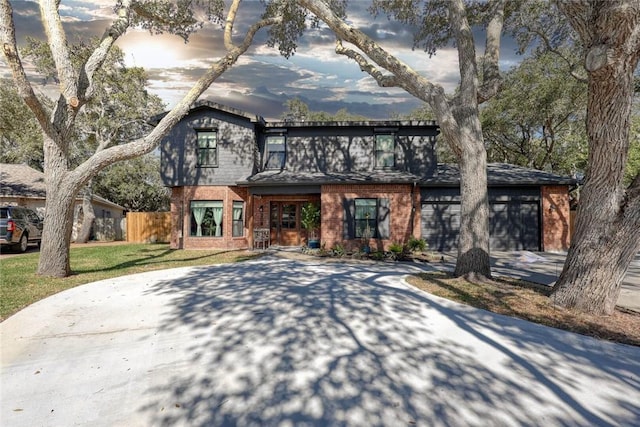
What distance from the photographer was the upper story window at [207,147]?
582 inches

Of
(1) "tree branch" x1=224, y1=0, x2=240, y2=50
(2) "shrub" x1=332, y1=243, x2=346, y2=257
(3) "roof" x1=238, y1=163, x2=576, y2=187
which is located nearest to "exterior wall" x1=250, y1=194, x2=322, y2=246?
(3) "roof" x1=238, y1=163, x2=576, y2=187

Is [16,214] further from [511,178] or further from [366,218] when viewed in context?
[511,178]

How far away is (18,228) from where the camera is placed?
1265 cm

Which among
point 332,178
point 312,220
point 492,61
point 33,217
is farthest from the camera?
point 33,217

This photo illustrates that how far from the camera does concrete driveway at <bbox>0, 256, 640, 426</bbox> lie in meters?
2.60

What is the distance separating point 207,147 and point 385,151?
8.45 metres

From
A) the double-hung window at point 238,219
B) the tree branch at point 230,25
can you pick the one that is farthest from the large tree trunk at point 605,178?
the double-hung window at point 238,219

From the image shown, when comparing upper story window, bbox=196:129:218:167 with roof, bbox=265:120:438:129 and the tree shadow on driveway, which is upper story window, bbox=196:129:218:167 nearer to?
roof, bbox=265:120:438:129

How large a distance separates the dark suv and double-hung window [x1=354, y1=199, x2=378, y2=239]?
13.7 meters

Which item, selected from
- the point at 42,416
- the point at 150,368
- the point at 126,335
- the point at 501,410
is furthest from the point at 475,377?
the point at 126,335

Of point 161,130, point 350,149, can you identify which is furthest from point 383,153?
point 161,130

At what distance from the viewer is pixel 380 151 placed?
14969 millimetres

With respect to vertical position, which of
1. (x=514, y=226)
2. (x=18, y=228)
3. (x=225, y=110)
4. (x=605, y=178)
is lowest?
(x=18, y=228)

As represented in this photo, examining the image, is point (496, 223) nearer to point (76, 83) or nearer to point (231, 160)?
point (231, 160)
